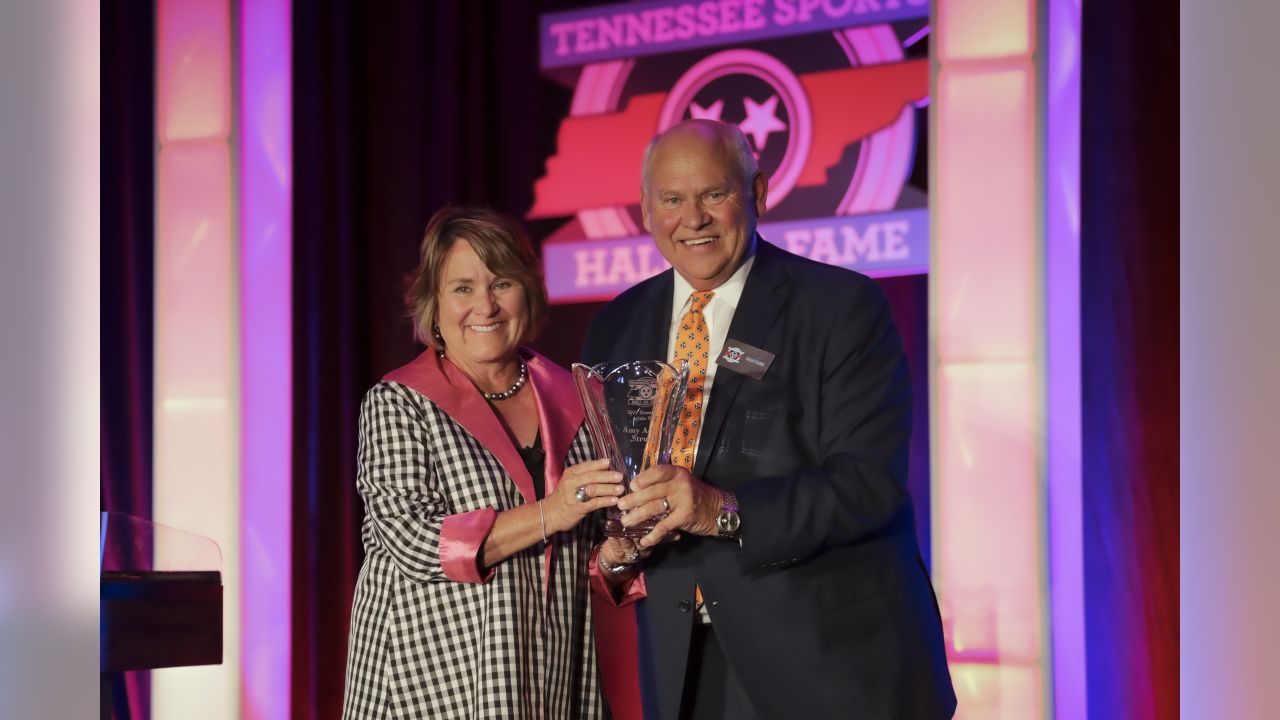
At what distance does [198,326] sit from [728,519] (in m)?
3.18

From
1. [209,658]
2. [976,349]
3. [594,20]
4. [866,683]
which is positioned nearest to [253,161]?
[594,20]

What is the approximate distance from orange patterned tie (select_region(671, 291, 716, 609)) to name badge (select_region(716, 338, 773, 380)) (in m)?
0.06

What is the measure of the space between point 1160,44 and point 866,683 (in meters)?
2.57

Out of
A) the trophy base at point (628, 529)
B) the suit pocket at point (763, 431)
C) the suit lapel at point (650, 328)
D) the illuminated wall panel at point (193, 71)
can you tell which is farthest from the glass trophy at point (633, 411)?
the illuminated wall panel at point (193, 71)

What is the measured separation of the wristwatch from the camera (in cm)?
205

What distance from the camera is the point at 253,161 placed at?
4.66 metres

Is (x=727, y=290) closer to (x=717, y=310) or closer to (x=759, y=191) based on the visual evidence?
(x=717, y=310)

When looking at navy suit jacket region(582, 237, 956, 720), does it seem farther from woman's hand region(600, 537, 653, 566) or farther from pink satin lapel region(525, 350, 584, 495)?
pink satin lapel region(525, 350, 584, 495)

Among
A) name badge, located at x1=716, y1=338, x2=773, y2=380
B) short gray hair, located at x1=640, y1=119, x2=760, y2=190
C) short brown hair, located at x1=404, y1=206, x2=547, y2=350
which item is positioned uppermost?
short gray hair, located at x1=640, y1=119, x2=760, y2=190

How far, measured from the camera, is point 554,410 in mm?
2344

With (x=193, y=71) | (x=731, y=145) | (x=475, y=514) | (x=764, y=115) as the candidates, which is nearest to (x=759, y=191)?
(x=731, y=145)

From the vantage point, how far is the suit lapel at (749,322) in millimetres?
2195

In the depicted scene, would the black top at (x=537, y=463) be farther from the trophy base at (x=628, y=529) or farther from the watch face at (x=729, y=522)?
the watch face at (x=729, y=522)

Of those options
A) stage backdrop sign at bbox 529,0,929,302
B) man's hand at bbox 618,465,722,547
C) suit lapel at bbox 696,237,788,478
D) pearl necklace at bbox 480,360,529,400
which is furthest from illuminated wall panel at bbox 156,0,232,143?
man's hand at bbox 618,465,722,547
